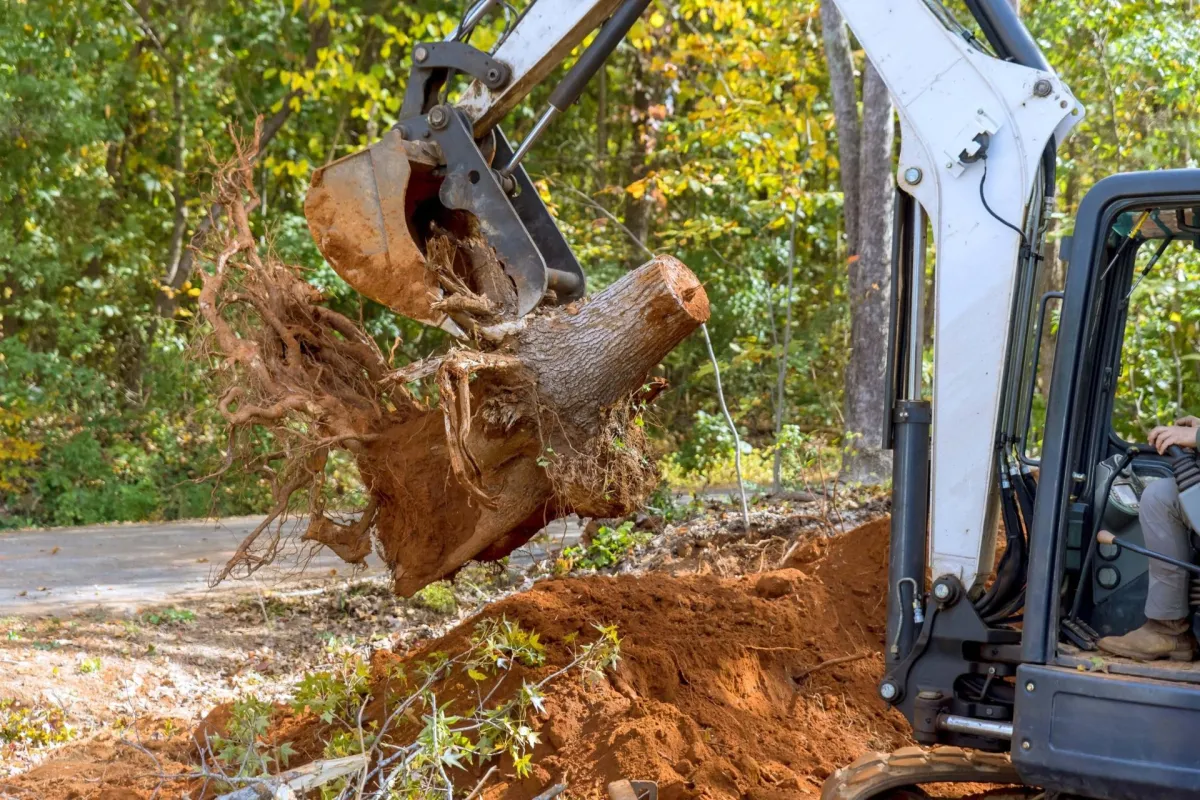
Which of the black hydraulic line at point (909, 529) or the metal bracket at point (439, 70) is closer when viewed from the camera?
the black hydraulic line at point (909, 529)

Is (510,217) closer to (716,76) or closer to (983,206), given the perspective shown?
(983,206)

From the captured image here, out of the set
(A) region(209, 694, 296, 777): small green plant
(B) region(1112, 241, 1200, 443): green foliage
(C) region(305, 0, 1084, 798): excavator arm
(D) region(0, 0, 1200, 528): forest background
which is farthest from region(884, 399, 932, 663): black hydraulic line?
(B) region(1112, 241, 1200, 443): green foliage

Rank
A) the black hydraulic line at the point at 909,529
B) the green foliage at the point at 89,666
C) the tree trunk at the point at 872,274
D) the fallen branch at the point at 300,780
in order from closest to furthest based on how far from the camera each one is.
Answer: the black hydraulic line at the point at 909,529
the fallen branch at the point at 300,780
the green foliage at the point at 89,666
the tree trunk at the point at 872,274

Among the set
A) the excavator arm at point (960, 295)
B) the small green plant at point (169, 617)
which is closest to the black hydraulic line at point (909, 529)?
the excavator arm at point (960, 295)

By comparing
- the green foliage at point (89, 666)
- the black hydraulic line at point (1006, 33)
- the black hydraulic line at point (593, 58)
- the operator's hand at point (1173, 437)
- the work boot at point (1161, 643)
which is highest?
the black hydraulic line at point (593, 58)

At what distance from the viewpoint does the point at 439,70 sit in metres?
4.86

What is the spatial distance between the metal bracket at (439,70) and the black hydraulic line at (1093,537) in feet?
9.23

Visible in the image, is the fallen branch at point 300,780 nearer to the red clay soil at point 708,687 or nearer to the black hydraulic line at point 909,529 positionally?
the red clay soil at point 708,687

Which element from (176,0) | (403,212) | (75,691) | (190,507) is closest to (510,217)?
(403,212)

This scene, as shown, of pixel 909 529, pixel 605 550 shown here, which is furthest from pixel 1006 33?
pixel 605 550

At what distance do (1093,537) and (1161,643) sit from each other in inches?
12.3

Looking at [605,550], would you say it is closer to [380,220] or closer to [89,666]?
[89,666]

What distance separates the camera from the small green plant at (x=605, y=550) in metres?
7.25

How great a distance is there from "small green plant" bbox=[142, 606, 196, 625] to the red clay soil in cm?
228
